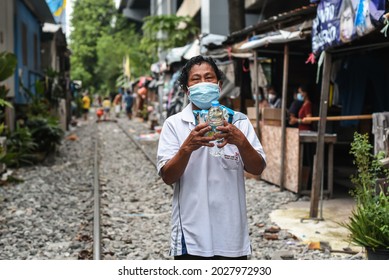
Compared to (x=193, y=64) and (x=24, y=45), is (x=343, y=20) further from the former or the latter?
(x=24, y=45)

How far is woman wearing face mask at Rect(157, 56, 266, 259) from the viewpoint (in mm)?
3035

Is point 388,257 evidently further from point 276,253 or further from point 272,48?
point 272,48

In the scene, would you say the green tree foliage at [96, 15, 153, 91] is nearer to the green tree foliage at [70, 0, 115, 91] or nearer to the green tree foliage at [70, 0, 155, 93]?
the green tree foliage at [70, 0, 155, 93]

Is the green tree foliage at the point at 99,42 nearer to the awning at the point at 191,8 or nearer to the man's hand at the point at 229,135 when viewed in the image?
the awning at the point at 191,8

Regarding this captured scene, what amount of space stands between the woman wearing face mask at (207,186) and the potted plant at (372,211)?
184cm

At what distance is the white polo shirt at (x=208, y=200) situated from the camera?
9.97ft

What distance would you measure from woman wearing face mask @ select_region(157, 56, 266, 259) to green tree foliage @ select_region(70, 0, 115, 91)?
5325 centimetres

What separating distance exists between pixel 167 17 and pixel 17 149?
889 cm

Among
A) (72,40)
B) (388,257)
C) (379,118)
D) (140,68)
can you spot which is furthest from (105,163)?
(72,40)

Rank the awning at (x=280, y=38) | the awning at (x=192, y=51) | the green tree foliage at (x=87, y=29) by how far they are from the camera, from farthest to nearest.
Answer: the green tree foliage at (x=87, y=29)
the awning at (x=192, y=51)
the awning at (x=280, y=38)

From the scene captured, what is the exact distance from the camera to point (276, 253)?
609cm

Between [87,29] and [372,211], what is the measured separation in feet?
178

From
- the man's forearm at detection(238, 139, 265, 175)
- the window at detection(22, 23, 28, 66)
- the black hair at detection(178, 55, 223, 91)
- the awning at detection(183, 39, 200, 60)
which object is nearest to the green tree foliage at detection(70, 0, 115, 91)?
the window at detection(22, 23, 28, 66)

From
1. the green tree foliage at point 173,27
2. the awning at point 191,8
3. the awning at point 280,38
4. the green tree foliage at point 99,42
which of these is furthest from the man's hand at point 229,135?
the green tree foliage at point 99,42
